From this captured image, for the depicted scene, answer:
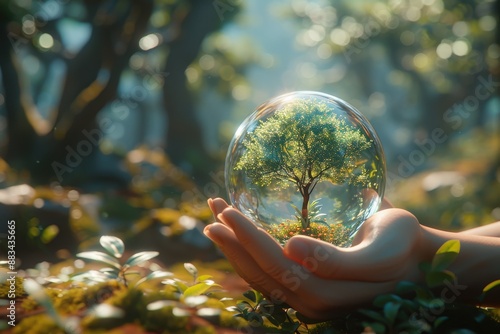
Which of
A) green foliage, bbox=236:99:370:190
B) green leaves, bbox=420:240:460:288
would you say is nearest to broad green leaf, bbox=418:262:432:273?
green leaves, bbox=420:240:460:288

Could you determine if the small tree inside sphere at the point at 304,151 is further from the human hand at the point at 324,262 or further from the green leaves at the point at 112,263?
the green leaves at the point at 112,263

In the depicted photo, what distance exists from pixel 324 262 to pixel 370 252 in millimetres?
257

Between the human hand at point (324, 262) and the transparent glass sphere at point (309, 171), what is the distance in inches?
13.0

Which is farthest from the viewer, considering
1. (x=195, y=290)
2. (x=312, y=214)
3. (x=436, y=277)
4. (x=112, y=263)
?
(x=312, y=214)

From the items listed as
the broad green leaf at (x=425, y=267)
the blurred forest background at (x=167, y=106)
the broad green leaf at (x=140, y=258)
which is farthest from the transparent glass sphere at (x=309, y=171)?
the blurred forest background at (x=167, y=106)

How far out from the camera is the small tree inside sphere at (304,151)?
2.71 metres

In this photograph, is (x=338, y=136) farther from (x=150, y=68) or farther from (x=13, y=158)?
(x=150, y=68)

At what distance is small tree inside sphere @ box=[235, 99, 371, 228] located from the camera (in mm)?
2713

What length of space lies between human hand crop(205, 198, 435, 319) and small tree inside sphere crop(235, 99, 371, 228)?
16.1 inches

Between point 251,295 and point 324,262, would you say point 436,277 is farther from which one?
point 251,295

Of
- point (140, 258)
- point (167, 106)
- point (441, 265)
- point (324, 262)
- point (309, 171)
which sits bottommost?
point (140, 258)

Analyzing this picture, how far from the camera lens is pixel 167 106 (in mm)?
15500

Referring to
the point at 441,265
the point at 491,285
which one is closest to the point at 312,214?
the point at 441,265

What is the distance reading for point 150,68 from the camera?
16469mm
